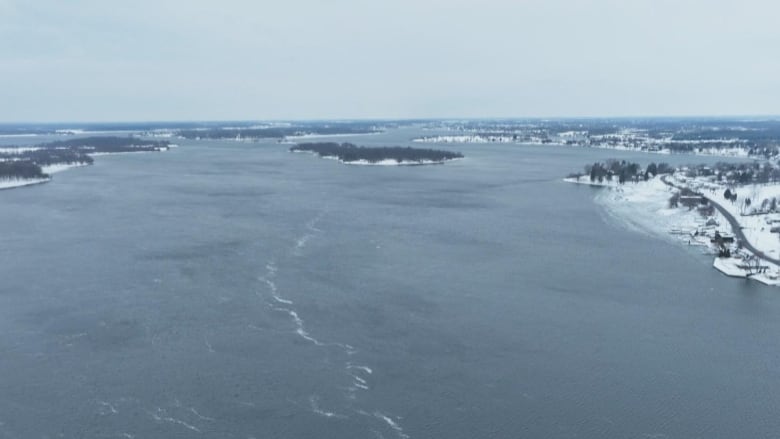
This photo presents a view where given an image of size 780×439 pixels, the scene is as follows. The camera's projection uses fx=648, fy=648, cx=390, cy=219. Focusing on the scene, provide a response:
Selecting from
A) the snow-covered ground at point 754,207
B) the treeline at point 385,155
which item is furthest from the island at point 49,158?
the snow-covered ground at point 754,207

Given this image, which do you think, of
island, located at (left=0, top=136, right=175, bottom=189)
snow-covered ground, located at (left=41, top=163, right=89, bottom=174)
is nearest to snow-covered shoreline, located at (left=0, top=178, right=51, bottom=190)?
island, located at (left=0, top=136, right=175, bottom=189)

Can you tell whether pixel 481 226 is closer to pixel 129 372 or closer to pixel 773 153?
pixel 129 372

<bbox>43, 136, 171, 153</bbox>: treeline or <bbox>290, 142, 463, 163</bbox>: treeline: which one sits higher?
<bbox>43, 136, 171, 153</bbox>: treeline

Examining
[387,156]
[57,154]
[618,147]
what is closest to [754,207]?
[387,156]

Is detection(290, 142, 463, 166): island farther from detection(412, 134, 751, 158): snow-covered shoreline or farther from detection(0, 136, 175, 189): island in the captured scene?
detection(412, 134, 751, 158): snow-covered shoreline

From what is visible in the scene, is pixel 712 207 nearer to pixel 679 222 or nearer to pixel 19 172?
pixel 679 222

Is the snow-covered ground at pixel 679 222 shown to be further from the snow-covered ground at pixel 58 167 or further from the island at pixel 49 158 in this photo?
the snow-covered ground at pixel 58 167
